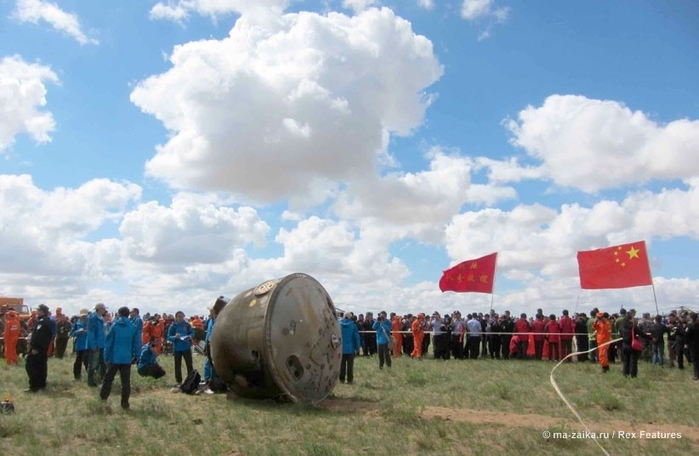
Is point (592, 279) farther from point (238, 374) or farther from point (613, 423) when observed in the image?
point (238, 374)

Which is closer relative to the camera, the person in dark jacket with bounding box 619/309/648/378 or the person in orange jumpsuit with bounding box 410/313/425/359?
the person in dark jacket with bounding box 619/309/648/378

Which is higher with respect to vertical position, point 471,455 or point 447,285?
point 447,285

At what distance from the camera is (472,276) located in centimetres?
2653

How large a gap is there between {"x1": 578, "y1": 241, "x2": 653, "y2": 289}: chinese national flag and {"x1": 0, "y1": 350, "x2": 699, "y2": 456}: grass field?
515cm

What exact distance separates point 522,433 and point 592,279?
45.7 feet

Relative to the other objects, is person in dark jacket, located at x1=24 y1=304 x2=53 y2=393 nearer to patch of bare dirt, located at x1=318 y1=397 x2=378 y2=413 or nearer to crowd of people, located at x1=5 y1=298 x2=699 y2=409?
crowd of people, located at x1=5 y1=298 x2=699 y2=409

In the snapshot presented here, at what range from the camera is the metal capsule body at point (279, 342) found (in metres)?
11.9

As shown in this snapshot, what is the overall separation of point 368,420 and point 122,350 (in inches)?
188

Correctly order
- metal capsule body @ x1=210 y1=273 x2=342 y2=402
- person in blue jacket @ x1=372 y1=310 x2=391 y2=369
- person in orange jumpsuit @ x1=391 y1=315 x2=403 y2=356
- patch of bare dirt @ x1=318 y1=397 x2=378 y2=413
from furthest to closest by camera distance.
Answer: person in orange jumpsuit @ x1=391 y1=315 x2=403 y2=356, person in blue jacket @ x1=372 y1=310 x2=391 y2=369, patch of bare dirt @ x1=318 y1=397 x2=378 y2=413, metal capsule body @ x1=210 y1=273 x2=342 y2=402

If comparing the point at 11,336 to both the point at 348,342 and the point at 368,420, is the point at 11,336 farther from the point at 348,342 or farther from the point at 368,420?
the point at 368,420

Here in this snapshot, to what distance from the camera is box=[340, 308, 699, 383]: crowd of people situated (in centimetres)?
1967

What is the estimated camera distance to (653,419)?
440 inches

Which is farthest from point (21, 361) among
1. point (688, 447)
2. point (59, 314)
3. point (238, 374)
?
point (688, 447)

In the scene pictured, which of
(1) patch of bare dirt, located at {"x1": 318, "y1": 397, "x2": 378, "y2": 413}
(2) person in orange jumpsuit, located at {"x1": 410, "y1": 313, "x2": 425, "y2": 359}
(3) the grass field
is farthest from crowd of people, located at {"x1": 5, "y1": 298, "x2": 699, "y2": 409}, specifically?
(1) patch of bare dirt, located at {"x1": 318, "y1": 397, "x2": 378, "y2": 413}
